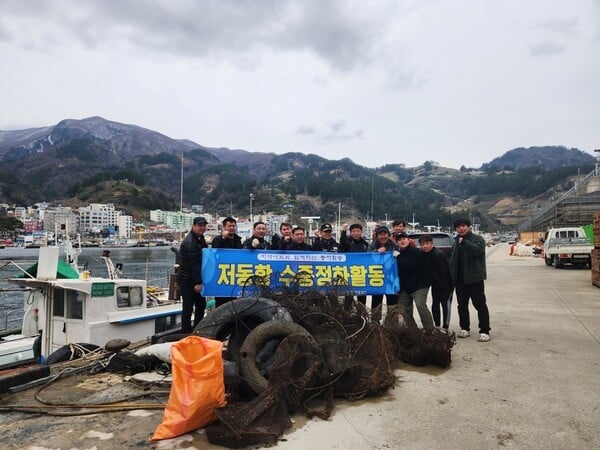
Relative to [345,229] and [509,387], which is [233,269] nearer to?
[345,229]

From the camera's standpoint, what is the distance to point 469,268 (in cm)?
638

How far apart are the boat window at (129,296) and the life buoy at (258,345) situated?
678 cm

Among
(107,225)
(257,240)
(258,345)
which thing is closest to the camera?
(258,345)

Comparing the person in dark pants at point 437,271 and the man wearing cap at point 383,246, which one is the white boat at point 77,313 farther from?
the person in dark pants at point 437,271

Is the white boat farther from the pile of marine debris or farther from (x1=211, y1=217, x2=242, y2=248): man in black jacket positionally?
the pile of marine debris

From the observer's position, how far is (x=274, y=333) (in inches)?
176

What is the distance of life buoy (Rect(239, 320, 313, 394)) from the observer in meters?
4.02

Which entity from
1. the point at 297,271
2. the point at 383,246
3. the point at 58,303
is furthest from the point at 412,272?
the point at 58,303

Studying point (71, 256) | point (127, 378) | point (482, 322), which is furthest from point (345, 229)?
point (71, 256)

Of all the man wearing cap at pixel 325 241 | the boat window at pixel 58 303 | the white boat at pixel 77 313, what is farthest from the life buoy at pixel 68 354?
the man wearing cap at pixel 325 241

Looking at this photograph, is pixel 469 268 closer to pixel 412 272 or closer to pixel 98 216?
pixel 412 272

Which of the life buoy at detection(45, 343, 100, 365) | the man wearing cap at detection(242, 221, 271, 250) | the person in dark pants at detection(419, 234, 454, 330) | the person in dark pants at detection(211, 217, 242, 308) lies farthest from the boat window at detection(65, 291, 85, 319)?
the person in dark pants at detection(419, 234, 454, 330)

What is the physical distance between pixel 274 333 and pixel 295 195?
174602 millimetres

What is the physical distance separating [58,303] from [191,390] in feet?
26.4
